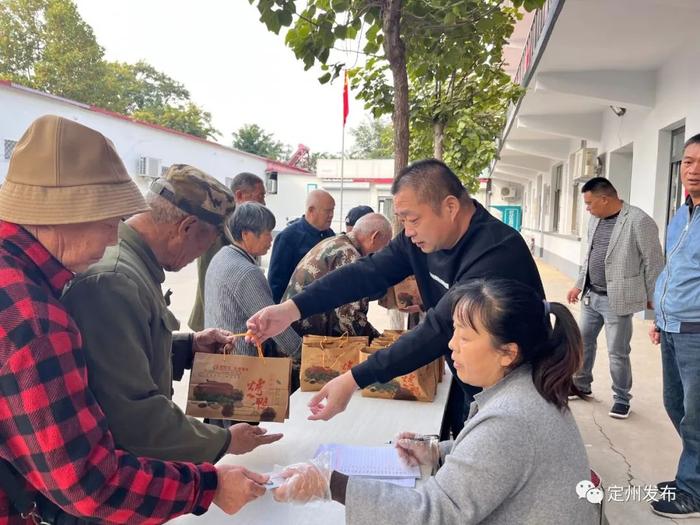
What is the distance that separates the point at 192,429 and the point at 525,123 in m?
10.5

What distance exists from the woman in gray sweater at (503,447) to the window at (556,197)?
1612cm

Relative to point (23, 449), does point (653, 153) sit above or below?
above

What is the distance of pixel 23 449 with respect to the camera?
993 millimetres

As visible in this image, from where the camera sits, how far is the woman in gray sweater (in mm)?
1188

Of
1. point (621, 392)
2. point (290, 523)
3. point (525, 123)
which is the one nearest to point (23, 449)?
point (290, 523)

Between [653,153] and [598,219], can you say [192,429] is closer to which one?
[598,219]

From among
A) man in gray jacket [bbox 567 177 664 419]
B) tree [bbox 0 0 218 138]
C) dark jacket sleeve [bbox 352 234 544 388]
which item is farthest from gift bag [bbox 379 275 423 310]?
tree [bbox 0 0 218 138]

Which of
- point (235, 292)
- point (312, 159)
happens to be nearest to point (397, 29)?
point (235, 292)

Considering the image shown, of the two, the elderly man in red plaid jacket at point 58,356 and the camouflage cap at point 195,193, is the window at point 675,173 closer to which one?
the camouflage cap at point 195,193

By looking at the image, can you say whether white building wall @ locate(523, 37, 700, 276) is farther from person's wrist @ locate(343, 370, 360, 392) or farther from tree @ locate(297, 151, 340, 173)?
tree @ locate(297, 151, 340, 173)

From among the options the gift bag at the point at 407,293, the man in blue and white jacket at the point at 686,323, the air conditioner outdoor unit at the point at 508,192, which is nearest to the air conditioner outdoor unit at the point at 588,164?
the man in blue and white jacket at the point at 686,323

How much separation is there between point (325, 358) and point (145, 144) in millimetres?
15382

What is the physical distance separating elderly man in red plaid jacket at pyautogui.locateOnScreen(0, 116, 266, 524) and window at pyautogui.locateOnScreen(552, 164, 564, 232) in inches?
654

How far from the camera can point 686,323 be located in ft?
9.11
